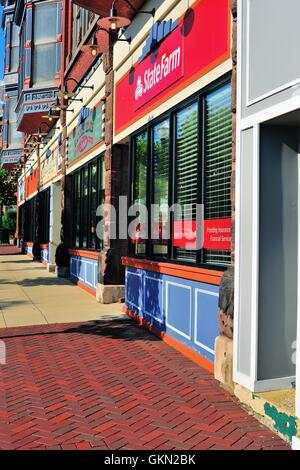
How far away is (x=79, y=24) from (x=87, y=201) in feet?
19.4

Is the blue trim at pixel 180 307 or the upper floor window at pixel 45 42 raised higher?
the upper floor window at pixel 45 42

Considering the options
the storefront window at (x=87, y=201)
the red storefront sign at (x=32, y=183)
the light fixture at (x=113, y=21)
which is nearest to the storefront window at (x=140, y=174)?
the light fixture at (x=113, y=21)

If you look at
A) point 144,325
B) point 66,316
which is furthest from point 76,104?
point 144,325

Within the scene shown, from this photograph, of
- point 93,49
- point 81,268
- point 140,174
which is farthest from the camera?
point 81,268

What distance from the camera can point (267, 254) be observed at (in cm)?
433

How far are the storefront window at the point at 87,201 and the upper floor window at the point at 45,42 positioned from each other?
750 cm

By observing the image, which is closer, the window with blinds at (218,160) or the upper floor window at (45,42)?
the window with blinds at (218,160)

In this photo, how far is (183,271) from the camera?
639 centimetres

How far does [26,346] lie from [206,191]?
327 cm

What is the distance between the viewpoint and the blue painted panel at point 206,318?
554cm

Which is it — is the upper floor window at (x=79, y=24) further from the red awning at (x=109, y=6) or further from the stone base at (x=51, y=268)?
the stone base at (x=51, y=268)

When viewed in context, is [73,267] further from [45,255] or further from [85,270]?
[45,255]

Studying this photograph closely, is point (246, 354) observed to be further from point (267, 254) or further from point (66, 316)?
point (66, 316)

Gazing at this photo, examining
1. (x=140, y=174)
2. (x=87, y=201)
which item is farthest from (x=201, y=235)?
(x=87, y=201)
